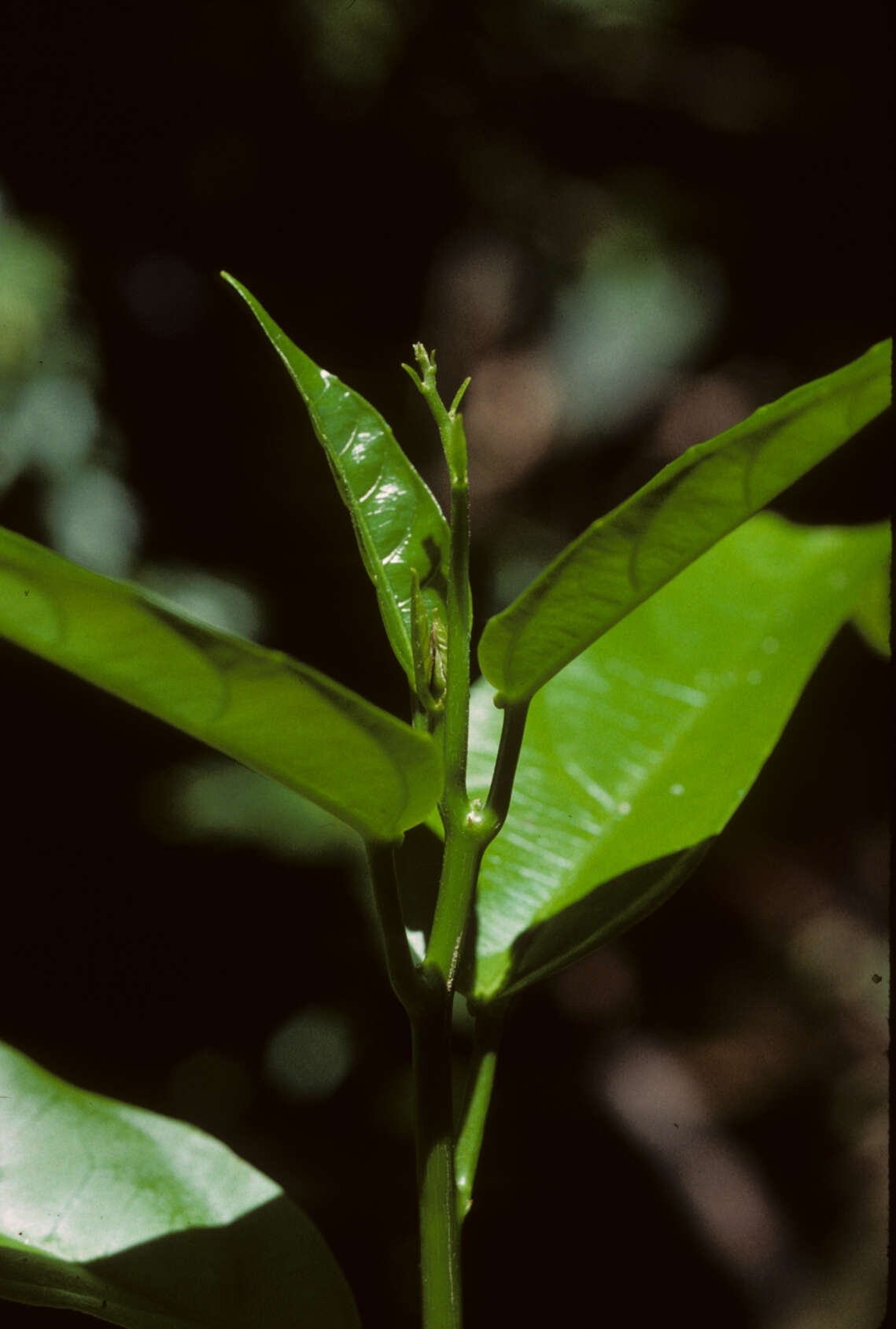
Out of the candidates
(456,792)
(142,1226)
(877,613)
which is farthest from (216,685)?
(877,613)

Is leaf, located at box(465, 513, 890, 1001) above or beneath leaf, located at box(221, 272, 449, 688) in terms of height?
beneath

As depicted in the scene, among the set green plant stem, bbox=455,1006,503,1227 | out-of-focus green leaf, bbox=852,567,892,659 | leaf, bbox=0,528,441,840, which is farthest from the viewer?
out-of-focus green leaf, bbox=852,567,892,659

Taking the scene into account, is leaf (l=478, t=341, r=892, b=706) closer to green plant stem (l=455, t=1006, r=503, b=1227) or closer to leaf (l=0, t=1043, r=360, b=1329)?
green plant stem (l=455, t=1006, r=503, b=1227)

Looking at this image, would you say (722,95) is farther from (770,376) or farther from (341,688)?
(341,688)

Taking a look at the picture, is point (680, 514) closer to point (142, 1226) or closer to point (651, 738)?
point (651, 738)

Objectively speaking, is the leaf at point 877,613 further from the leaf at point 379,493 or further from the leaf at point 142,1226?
the leaf at point 142,1226

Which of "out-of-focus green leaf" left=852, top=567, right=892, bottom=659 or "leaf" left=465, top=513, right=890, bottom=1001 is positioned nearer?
"leaf" left=465, top=513, right=890, bottom=1001

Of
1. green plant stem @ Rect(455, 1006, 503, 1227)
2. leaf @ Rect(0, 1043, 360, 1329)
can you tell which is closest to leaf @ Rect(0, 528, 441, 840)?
green plant stem @ Rect(455, 1006, 503, 1227)
